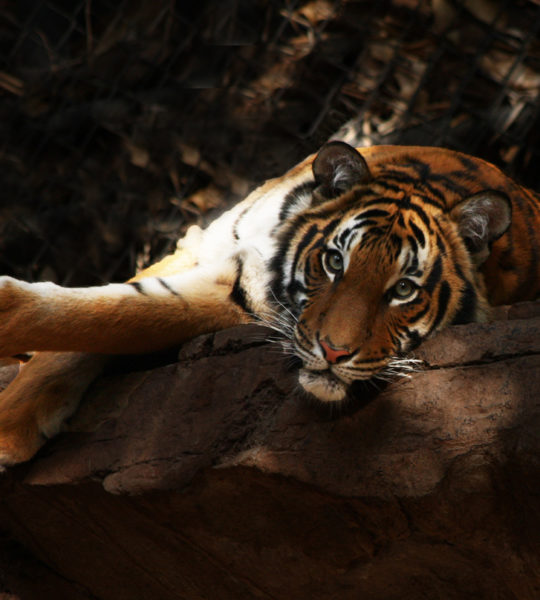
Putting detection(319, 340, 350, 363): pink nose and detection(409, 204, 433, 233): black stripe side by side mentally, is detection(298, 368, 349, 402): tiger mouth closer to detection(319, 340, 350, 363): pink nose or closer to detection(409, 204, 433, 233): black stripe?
detection(319, 340, 350, 363): pink nose

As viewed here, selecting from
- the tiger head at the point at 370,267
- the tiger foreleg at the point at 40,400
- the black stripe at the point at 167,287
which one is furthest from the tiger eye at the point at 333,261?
the tiger foreleg at the point at 40,400

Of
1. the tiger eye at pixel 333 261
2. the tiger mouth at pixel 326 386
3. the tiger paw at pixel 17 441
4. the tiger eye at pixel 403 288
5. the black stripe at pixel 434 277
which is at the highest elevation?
the black stripe at pixel 434 277

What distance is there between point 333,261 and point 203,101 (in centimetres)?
239

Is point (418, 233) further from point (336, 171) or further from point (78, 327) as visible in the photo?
point (78, 327)

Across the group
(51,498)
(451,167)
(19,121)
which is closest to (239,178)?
(19,121)

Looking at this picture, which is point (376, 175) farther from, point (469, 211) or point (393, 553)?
point (393, 553)

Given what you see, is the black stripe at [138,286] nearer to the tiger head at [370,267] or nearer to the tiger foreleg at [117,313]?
the tiger foreleg at [117,313]

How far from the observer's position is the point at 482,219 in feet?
5.25

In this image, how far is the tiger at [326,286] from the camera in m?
1.46

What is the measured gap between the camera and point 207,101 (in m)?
3.75

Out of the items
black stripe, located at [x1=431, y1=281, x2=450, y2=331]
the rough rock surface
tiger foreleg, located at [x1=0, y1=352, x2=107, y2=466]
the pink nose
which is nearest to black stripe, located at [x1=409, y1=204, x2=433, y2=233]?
black stripe, located at [x1=431, y1=281, x2=450, y2=331]

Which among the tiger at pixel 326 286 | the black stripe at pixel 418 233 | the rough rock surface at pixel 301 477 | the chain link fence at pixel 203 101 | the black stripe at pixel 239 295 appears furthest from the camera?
the chain link fence at pixel 203 101

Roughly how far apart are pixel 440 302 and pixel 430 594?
1.73 feet

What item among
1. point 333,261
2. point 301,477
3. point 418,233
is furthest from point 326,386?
point 418,233
